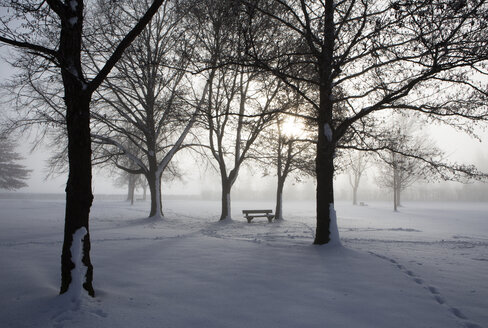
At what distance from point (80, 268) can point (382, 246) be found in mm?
7994

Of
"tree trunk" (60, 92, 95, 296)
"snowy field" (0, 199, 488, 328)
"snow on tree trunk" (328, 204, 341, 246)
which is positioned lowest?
"snowy field" (0, 199, 488, 328)

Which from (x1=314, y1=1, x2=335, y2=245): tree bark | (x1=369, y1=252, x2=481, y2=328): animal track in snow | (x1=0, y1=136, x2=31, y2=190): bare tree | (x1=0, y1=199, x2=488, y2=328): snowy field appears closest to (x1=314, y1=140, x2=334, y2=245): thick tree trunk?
(x1=314, y1=1, x2=335, y2=245): tree bark

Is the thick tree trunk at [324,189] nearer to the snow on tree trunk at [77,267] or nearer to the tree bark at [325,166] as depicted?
the tree bark at [325,166]

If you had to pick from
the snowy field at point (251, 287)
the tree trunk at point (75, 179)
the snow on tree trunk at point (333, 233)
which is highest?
the tree trunk at point (75, 179)

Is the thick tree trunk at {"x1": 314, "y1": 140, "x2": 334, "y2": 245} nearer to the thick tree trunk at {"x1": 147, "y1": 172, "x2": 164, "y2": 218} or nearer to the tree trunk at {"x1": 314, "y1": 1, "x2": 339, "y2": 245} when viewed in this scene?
the tree trunk at {"x1": 314, "y1": 1, "x2": 339, "y2": 245}

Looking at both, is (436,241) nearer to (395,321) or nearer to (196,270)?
(395,321)

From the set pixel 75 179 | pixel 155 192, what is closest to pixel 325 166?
pixel 75 179

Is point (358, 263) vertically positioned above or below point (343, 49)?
below

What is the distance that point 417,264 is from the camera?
6312 millimetres

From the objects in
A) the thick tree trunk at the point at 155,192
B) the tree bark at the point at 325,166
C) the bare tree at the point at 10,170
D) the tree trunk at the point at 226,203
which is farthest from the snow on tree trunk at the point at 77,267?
the bare tree at the point at 10,170

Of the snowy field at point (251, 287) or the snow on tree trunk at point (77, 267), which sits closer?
the snowy field at point (251, 287)

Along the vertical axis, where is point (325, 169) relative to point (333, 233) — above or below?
above

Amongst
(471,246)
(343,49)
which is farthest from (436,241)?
(343,49)

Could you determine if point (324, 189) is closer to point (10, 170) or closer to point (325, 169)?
point (325, 169)
